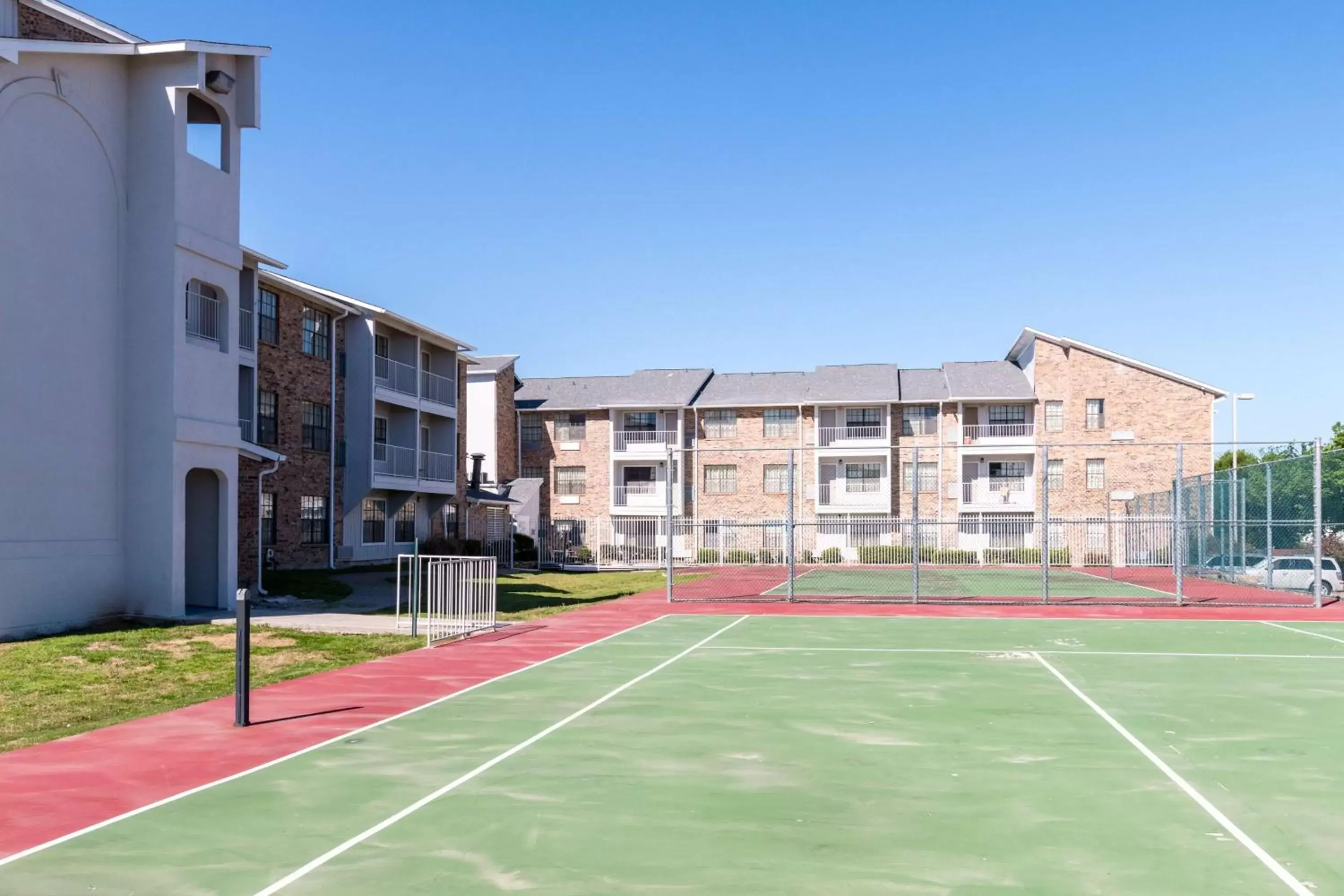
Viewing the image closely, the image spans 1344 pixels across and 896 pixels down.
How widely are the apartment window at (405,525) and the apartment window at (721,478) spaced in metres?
17.7

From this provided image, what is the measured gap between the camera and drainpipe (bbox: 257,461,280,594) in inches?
1126

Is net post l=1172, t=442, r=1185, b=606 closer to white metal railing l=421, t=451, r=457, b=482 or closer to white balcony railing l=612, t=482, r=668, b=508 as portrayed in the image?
white metal railing l=421, t=451, r=457, b=482

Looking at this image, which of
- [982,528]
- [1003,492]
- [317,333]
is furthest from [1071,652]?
[1003,492]

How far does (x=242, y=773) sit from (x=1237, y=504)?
3413 centimetres

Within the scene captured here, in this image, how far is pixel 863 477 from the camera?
5694cm

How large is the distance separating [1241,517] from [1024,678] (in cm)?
2192

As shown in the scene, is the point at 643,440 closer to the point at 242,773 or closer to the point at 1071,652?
the point at 1071,652

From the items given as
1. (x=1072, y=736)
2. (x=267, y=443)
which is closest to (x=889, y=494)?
(x=267, y=443)

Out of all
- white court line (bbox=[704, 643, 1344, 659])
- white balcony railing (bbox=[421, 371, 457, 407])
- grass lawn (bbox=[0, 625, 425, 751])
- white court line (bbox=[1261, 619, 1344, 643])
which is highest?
white balcony railing (bbox=[421, 371, 457, 407])

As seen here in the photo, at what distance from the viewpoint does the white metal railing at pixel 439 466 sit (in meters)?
44.9

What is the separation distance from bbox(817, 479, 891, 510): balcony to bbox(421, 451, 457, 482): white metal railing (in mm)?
17486

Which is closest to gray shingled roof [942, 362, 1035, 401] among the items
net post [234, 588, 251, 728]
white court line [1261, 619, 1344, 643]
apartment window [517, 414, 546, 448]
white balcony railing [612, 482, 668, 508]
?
white balcony railing [612, 482, 668, 508]

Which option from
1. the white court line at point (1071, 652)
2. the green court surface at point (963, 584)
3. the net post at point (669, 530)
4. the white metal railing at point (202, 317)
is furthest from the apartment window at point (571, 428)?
the white court line at point (1071, 652)

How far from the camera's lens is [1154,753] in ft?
34.0
